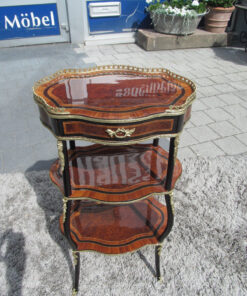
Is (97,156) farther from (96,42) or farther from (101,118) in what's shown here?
(96,42)

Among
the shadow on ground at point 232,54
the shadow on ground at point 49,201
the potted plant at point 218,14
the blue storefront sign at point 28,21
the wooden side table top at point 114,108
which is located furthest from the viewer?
the potted plant at point 218,14

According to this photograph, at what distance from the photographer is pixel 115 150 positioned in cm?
216

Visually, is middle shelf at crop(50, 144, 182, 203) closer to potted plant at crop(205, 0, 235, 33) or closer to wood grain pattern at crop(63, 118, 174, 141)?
wood grain pattern at crop(63, 118, 174, 141)

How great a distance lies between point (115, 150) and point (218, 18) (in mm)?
6059

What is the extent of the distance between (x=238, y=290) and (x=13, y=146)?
2.94 meters

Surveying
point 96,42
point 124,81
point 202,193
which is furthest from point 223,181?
point 96,42

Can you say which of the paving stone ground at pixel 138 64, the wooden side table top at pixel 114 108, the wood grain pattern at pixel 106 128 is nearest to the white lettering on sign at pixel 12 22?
the paving stone ground at pixel 138 64

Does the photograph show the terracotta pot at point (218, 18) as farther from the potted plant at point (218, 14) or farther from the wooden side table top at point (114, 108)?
the wooden side table top at point (114, 108)

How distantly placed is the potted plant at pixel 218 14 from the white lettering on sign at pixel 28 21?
3.93 metres

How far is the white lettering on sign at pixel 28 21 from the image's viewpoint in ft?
19.7

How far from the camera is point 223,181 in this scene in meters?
2.87

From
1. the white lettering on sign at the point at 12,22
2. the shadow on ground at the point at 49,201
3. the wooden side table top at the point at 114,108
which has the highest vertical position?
the wooden side table top at the point at 114,108

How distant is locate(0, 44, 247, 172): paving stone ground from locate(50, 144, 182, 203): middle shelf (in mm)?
1240

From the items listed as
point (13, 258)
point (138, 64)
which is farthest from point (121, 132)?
point (138, 64)
